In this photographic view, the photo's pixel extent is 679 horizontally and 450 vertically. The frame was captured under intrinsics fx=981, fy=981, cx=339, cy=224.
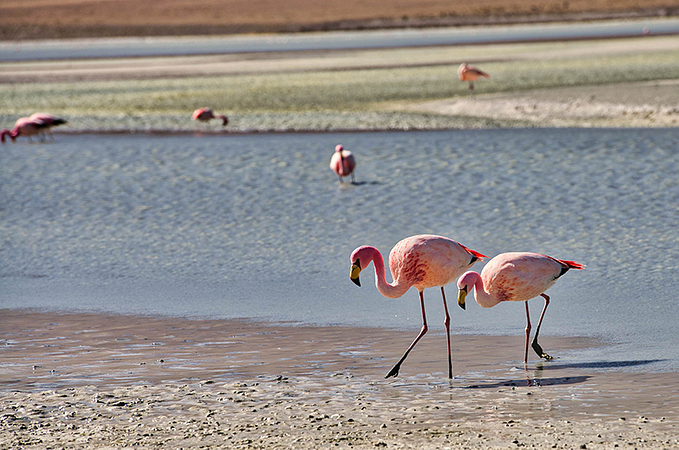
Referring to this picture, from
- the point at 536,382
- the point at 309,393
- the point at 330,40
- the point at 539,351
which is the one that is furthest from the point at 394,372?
the point at 330,40

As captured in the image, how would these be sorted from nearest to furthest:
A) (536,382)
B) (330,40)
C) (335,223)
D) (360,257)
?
(536,382), (360,257), (335,223), (330,40)

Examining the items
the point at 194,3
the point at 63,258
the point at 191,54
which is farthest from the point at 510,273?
the point at 194,3

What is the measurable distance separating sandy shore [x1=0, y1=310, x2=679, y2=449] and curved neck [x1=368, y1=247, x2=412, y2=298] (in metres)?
0.40

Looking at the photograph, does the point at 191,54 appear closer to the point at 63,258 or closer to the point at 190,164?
the point at 190,164

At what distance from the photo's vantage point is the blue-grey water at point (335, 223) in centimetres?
753

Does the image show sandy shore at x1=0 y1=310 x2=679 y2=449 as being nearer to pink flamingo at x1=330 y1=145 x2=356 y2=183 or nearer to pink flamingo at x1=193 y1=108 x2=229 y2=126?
pink flamingo at x1=330 y1=145 x2=356 y2=183

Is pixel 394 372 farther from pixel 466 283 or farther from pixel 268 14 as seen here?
pixel 268 14

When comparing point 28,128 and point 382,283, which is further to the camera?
point 28,128

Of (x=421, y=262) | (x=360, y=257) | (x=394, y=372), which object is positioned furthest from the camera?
(x=421, y=262)

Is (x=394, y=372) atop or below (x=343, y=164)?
below

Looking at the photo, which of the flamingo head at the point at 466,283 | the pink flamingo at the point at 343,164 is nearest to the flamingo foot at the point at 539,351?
the flamingo head at the point at 466,283

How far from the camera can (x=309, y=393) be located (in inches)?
217

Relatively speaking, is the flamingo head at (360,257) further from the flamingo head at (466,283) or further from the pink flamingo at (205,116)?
the pink flamingo at (205,116)

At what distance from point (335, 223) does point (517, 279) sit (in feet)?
15.4
